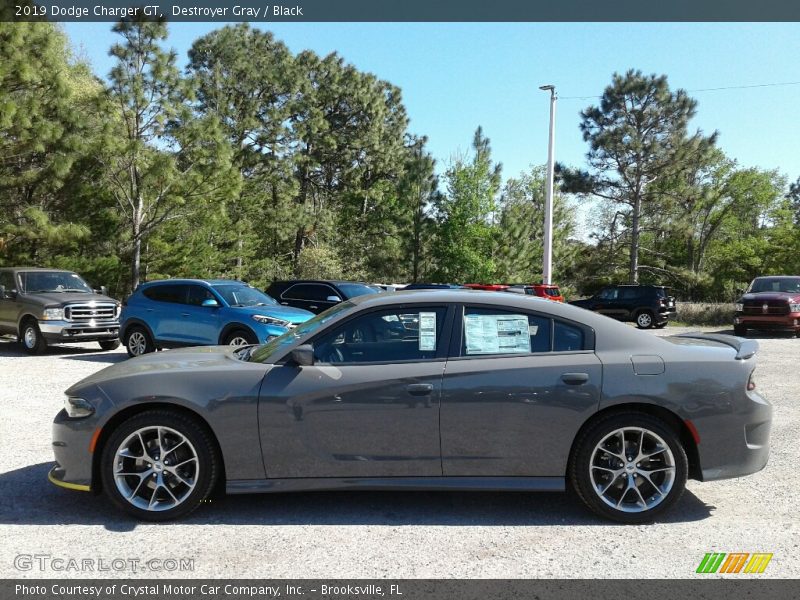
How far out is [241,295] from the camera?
40.2ft

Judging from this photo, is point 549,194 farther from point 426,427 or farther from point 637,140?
point 426,427

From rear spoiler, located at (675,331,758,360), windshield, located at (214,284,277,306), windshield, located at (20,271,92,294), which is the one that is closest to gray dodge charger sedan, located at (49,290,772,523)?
rear spoiler, located at (675,331,758,360)

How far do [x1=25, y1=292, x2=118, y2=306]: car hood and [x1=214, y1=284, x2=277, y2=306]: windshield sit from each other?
141 inches

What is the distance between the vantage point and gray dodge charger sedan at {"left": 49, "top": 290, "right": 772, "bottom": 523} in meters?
4.18

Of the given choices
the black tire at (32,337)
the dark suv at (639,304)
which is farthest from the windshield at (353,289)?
the dark suv at (639,304)

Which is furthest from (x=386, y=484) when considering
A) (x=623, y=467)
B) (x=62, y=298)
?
(x=62, y=298)

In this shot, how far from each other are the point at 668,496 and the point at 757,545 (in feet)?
1.80

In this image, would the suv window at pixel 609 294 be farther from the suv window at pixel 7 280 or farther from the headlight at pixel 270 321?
the suv window at pixel 7 280

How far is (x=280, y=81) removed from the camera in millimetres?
39281

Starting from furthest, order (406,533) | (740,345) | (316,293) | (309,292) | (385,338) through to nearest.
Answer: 1. (309,292)
2. (316,293)
3. (740,345)
4. (385,338)
5. (406,533)

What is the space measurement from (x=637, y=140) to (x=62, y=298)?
106 feet

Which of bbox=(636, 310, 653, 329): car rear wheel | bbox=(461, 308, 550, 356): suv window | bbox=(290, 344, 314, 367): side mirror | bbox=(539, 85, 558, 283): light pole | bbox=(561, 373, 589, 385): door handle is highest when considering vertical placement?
bbox=(539, 85, 558, 283): light pole

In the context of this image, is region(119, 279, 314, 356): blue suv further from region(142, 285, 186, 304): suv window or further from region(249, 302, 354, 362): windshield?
region(249, 302, 354, 362): windshield

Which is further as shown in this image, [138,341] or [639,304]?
[639,304]
